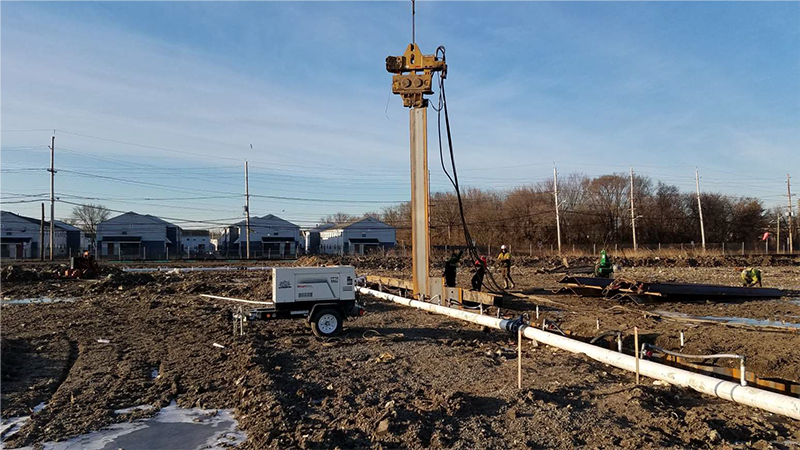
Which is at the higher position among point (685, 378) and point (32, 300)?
point (32, 300)

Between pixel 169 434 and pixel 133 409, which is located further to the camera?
pixel 133 409

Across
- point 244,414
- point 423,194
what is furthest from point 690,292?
point 244,414

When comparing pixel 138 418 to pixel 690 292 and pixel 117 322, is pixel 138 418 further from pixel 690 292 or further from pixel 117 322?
pixel 690 292

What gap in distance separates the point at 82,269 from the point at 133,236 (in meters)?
37.9

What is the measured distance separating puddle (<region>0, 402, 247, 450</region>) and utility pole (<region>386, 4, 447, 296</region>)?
9.96 meters

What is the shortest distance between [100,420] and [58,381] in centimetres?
251

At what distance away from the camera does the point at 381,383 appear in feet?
24.8

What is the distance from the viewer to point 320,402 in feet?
21.9

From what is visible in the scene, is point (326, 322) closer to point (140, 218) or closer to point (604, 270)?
point (604, 270)

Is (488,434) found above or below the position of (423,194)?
below

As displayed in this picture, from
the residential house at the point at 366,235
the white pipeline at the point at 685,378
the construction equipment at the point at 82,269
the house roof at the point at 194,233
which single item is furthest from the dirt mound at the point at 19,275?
the house roof at the point at 194,233

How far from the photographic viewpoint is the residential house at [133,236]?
6391 centimetres

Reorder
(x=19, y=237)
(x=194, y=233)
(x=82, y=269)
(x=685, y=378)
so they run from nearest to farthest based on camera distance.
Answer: (x=685, y=378)
(x=82, y=269)
(x=19, y=237)
(x=194, y=233)

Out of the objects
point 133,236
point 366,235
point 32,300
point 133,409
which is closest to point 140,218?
point 133,236
